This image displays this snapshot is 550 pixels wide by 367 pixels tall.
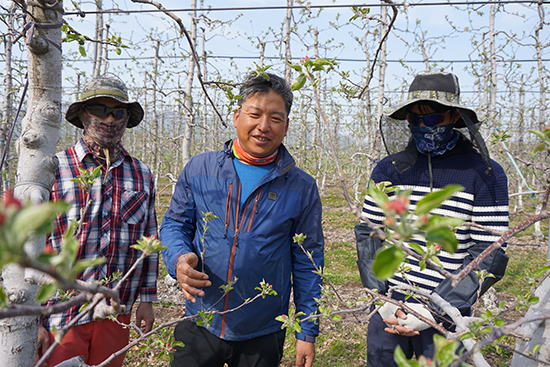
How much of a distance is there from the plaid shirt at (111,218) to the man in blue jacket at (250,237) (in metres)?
0.32

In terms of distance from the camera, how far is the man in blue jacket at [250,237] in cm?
191

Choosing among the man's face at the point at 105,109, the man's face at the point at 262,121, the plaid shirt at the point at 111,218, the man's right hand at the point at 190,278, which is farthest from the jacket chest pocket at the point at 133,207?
the man's face at the point at 262,121

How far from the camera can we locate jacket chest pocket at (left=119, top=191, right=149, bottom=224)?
2.16 metres

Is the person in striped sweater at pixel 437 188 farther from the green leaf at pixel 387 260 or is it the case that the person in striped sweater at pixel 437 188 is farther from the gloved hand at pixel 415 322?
the green leaf at pixel 387 260

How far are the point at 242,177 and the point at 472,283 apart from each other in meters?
1.45

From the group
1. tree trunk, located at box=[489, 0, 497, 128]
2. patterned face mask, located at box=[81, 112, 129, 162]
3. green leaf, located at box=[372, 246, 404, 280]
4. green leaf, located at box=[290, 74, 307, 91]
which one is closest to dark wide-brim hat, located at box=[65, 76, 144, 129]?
patterned face mask, located at box=[81, 112, 129, 162]

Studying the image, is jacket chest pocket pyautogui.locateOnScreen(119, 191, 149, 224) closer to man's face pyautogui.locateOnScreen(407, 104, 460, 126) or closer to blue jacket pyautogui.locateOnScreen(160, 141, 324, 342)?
blue jacket pyautogui.locateOnScreen(160, 141, 324, 342)

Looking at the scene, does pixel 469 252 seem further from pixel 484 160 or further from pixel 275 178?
pixel 275 178

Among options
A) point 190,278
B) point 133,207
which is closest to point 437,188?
point 190,278

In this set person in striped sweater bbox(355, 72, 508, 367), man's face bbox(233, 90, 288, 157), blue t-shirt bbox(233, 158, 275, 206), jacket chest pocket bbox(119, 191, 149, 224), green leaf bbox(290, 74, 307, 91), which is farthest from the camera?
jacket chest pocket bbox(119, 191, 149, 224)

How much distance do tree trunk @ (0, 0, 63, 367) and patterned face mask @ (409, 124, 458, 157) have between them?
1923 millimetres

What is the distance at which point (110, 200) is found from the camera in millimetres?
2137

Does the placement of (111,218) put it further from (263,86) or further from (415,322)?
(415,322)

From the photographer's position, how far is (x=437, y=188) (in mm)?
2047
